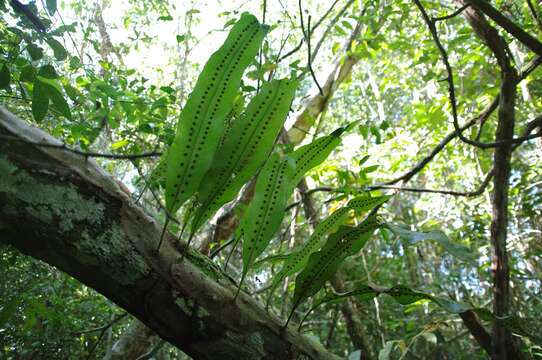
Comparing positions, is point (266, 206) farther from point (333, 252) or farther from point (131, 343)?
point (131, 343)

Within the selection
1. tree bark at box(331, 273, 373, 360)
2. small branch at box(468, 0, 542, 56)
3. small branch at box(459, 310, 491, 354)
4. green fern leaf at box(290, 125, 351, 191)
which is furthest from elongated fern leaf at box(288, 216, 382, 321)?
tree bark at box(331, 273, 373, 360)

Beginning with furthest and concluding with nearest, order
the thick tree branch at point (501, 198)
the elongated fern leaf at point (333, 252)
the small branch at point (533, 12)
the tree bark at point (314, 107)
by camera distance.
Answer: the tree bark at point (314, 107)
the small branch at point (533, 12)
the thick tree branch at point (501, 198)
the elongated fern leaf at point (333, 252)

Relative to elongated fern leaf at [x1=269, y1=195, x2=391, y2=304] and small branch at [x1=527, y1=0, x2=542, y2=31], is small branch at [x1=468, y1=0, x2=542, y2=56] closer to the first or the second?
small branch at [x1=527, y1=0, x2=542, y2=31]

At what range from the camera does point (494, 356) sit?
4.19ft

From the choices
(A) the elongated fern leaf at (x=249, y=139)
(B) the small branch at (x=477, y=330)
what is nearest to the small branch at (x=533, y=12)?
(B) the small branch at (x=477, y=330)

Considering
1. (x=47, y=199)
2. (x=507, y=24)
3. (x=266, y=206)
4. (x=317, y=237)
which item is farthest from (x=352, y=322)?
(x=47, y=199)

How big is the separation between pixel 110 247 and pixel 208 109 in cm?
31

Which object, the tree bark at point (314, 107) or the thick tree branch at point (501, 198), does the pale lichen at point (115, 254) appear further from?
the tree bark at point (314, 107)

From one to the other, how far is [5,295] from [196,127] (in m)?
3.02

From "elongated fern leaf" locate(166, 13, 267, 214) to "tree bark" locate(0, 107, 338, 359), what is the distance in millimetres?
122

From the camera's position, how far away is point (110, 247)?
0.72m

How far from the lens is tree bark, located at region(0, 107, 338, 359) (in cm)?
68

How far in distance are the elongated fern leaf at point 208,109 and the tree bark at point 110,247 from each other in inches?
4.8

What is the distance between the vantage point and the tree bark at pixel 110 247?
0.68 metres
